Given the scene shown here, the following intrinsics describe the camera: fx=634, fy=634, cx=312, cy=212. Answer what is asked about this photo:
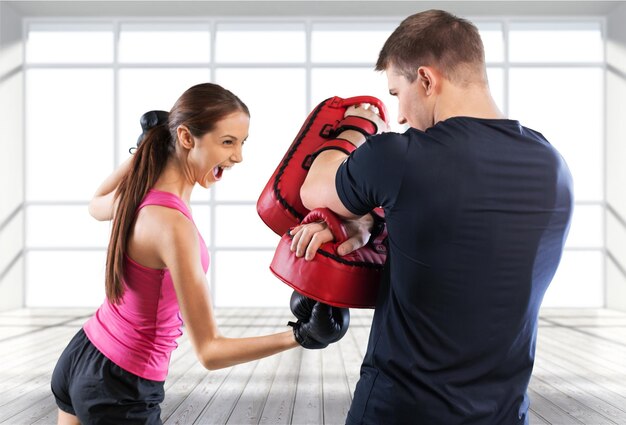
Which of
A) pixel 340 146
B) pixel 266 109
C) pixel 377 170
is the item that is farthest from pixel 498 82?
pixel 377 170

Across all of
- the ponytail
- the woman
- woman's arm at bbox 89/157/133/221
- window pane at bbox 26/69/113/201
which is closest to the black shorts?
the woman

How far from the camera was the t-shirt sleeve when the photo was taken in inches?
36.2

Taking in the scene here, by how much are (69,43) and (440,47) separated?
26.1 feet

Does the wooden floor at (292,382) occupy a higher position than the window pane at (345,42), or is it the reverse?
the window pane at (345,42)

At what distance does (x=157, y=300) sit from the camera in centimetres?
134

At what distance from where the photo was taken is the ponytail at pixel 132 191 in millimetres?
1314

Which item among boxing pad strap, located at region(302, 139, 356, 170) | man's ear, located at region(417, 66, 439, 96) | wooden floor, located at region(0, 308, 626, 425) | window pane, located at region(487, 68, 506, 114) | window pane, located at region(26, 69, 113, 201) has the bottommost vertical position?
wooden floor, located at region(0, 308, 626, 425)

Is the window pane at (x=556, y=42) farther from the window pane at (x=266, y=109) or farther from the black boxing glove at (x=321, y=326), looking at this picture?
the black boxing glove at (x=321, y=326)

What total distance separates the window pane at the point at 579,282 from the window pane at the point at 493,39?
103 inches

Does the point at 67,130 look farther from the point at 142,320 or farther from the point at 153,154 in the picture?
the point at 142,320

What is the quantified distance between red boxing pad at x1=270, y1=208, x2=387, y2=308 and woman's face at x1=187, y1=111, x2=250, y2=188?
39cm

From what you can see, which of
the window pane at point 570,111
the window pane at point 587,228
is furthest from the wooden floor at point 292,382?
the window pane at point 570,111

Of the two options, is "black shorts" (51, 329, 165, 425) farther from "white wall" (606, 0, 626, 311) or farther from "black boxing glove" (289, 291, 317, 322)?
"white wall" (606, 0, 626, 311)

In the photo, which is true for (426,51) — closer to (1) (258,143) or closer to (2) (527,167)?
(2) (527,167)
